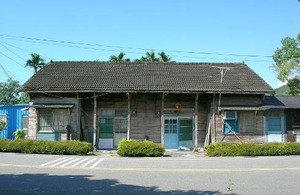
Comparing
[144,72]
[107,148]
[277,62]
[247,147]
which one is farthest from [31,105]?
[277,62]

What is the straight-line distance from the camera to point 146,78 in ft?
81.6

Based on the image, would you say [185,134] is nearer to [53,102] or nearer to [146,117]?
[146,117]

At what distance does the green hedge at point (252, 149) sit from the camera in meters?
19.4

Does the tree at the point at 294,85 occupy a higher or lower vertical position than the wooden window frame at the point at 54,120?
higher

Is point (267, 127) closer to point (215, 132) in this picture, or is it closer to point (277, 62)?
point (215, 132)

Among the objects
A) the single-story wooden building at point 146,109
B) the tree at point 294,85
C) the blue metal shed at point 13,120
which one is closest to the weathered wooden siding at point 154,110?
the single-story wooden building at point 146,109

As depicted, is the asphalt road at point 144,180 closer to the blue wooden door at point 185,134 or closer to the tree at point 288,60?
the blue wooden door at point 185,134

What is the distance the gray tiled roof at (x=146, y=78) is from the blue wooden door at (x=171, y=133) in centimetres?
244

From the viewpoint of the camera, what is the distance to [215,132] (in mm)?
23047

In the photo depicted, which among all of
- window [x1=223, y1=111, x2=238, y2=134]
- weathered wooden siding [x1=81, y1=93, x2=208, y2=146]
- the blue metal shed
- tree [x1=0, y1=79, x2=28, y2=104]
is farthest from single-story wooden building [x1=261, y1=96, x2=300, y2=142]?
tree [x1=0, y1=79, x2=28, y2=104]

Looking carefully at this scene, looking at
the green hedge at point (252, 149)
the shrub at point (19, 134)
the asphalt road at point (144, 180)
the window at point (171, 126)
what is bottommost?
the asphalt road at point (144, 180)

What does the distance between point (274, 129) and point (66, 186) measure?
18.7 meters

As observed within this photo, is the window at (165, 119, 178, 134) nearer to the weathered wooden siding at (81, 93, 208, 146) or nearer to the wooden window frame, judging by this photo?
the weathered wooden siding at (81, 93, 208, 146)

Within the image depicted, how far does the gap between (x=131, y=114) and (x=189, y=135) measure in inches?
167
